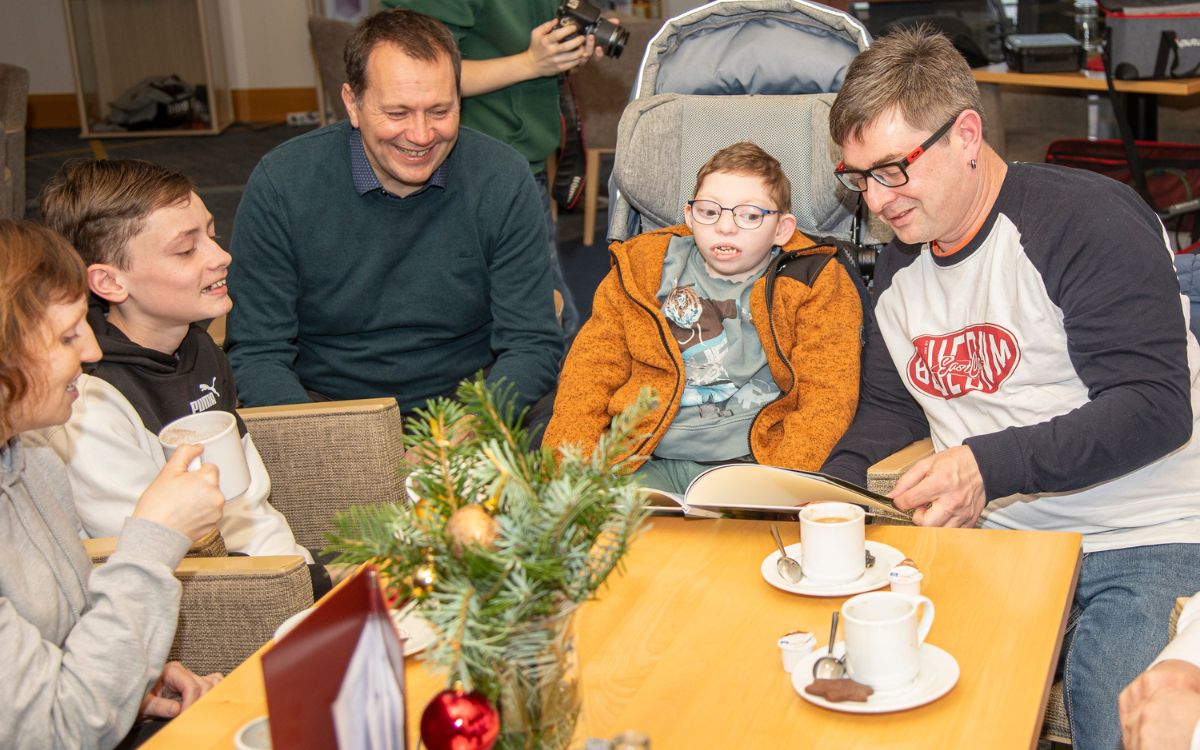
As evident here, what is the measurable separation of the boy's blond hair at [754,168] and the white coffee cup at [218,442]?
1.06 meters

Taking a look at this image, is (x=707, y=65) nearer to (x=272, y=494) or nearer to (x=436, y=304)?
(x=436, y=304)

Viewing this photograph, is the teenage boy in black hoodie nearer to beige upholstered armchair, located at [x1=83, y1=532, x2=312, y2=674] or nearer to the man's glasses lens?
beige upholstered armchair, located at [x1=83, y1=532, x2=312, y2=674]

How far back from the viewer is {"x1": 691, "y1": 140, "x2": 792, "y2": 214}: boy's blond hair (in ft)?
7.70

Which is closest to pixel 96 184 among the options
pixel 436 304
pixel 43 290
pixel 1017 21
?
pixel 43 290

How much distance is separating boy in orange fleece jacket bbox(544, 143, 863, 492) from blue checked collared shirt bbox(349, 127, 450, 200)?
0.46 m

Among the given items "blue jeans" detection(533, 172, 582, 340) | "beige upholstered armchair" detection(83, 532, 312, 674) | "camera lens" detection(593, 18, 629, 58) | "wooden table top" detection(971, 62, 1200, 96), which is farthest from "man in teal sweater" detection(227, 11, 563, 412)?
"wooden table top" detection(971, 62, 1200, 96)

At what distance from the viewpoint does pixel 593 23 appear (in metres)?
3.22

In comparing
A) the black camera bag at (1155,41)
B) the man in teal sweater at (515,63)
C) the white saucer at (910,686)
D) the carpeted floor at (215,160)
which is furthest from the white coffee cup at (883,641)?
the carpeted floor at (215,160)

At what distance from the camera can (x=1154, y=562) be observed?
5.93ft

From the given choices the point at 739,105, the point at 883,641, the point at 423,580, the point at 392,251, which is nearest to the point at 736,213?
the point at 739,105

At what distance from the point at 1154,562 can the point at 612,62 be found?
4.74 m

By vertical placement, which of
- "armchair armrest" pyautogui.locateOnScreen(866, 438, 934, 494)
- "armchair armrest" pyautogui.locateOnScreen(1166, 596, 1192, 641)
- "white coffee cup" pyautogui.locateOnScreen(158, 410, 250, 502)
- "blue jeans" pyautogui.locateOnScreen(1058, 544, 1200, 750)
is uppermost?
"white coffee cup" pyautogui.locateOnScreen(158, 410, 250, 502)

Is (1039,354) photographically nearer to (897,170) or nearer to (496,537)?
(897,170)

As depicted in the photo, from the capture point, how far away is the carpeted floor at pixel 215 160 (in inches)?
251
